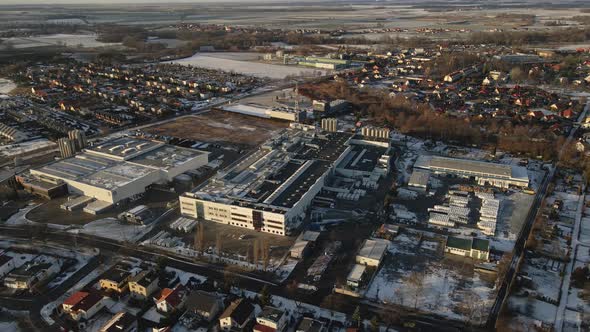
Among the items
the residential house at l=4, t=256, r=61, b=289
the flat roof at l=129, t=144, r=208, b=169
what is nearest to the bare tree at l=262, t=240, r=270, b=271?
the residential house at l=4, t=256, r=61, b=289

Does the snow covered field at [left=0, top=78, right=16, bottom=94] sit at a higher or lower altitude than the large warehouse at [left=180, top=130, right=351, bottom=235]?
higher

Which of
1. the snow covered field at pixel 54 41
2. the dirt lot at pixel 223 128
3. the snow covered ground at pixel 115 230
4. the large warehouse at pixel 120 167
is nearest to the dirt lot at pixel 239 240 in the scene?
the snow covered ground at pixel 115 230

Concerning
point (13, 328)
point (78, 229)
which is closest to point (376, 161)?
point (78, 229)

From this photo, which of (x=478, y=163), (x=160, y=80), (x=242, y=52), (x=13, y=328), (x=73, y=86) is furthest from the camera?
(x=242, y=52)

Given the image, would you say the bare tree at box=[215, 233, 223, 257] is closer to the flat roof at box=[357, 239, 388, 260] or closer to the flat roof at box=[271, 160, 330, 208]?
the flat roof at box=[271, 160, 330, 208]

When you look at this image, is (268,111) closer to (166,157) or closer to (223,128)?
(223,128)

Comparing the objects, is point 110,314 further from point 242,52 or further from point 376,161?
point 242,52

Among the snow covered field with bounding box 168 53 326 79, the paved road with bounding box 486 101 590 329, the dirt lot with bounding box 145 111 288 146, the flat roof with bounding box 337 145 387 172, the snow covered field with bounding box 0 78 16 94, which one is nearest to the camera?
the paved road with bounding box 486 101 590 329
